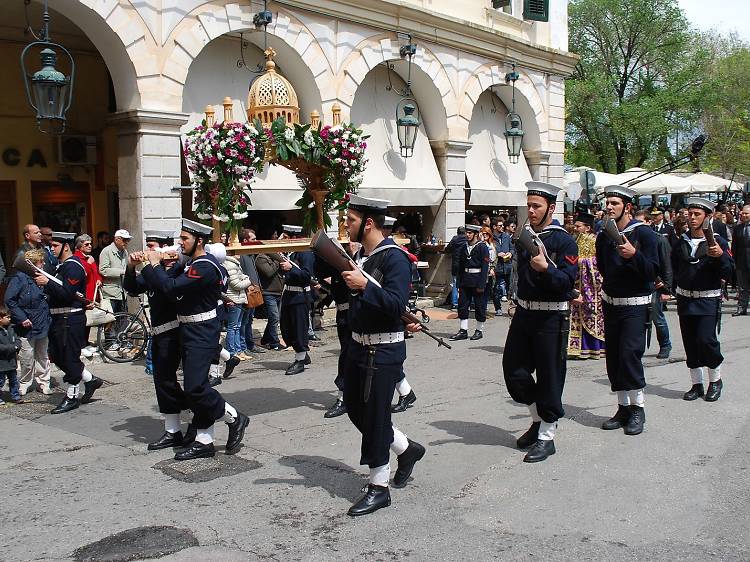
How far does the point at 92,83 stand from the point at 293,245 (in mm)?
8280

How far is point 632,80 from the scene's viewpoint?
36969 millimetres

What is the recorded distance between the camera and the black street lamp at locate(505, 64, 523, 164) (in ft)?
62.8

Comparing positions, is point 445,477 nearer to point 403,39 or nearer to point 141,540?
point 141,540

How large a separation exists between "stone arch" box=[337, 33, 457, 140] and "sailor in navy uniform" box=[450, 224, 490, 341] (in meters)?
3.93

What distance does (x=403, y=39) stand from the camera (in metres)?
16.4

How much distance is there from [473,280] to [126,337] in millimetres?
5448

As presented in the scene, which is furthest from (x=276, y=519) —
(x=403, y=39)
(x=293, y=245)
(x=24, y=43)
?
(x=403, y=39)

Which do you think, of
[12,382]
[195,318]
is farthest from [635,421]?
[12,382]

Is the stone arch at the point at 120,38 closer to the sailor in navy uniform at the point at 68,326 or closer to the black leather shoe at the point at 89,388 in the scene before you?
the sailor in navy uniform at the point at 68,326

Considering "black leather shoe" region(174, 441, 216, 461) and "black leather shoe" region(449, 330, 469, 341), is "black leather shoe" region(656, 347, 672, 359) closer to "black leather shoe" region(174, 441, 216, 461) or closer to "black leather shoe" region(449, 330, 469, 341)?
"black leather shoe" region(449, 330, 469, 341)

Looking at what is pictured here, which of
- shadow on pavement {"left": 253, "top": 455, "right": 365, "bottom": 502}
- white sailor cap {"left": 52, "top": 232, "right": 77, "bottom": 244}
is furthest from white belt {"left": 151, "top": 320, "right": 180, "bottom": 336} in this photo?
white sailor cap {"left": 52, "top": 232, "right": 77, "bottom": 244}

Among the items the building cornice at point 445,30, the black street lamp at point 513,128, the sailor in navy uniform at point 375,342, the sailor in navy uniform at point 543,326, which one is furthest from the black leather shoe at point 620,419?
the black street lamp at point 513,128

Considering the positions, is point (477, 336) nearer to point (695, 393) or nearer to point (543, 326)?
point (695, 393)

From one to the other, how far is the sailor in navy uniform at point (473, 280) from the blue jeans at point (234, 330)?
3523 millimetres
